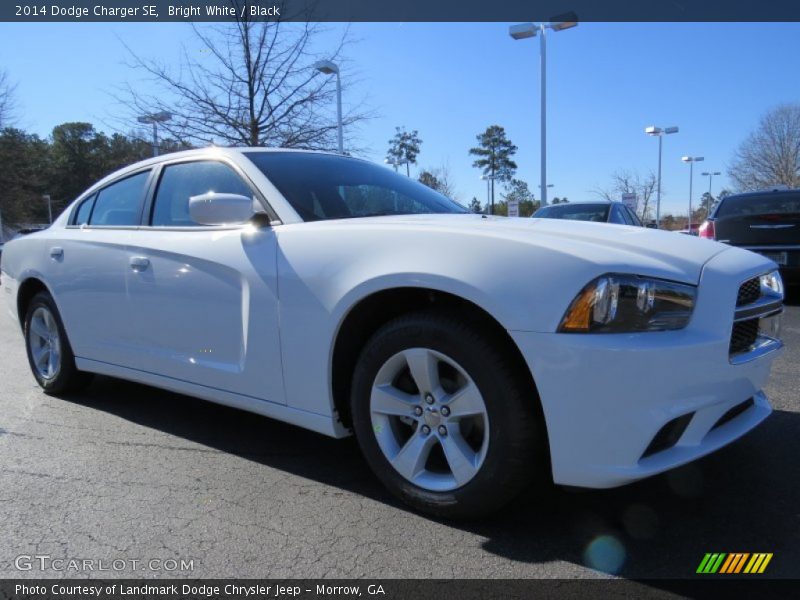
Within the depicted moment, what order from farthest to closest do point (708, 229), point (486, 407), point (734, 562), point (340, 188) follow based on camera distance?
point (708, 229)
point (340, 188)
point (486, 407)
point (734, 562)

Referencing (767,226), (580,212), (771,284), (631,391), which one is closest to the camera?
(631,391)

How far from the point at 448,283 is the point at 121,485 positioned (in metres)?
A: 1.84

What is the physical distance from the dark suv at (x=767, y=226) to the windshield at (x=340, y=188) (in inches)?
230

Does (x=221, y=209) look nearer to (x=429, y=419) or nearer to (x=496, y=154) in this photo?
(x=429, y=419)

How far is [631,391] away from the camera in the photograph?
1845 millimetres

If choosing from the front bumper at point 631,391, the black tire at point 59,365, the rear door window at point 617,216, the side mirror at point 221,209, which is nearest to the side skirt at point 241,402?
the black tire at point 59,365

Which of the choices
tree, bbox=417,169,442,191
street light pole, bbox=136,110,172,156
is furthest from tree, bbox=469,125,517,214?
street light pole, bbox=136,110,172,156

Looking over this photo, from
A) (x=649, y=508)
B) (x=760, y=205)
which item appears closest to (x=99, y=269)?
(x=649, y=508)

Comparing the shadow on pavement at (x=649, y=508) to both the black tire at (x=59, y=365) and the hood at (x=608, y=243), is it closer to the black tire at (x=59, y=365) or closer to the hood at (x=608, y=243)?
the hood at (x=608, y=243)

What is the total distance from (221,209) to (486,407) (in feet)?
4.86

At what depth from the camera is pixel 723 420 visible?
219cm

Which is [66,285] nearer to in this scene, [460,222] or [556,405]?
[460,222]

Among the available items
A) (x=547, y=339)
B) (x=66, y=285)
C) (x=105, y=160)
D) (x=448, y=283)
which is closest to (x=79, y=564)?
(x=448, y=283)

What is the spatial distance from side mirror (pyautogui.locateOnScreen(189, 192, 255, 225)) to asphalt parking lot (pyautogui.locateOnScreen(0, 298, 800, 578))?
122 cm
